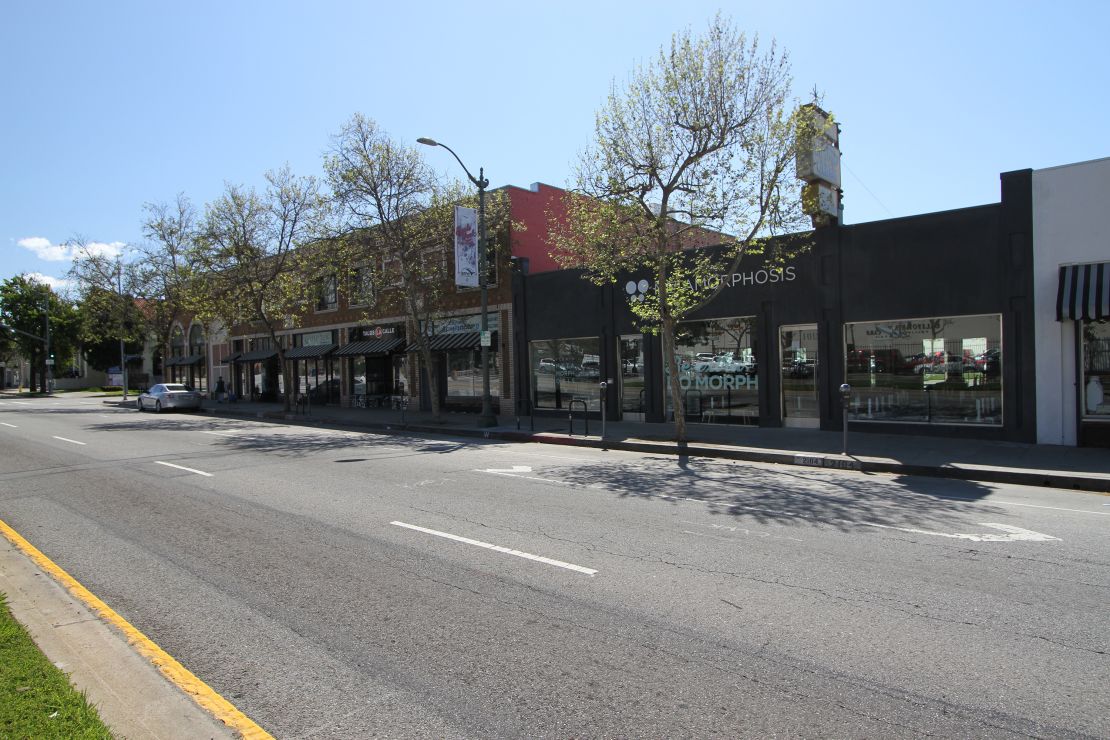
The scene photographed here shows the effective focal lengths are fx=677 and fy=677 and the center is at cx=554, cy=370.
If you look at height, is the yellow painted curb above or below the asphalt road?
above

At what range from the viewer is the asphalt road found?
3.59 metres

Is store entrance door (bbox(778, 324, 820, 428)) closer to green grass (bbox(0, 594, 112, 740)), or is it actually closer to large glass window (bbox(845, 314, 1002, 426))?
large glass window (bbox(845, 314, 1002, 426))

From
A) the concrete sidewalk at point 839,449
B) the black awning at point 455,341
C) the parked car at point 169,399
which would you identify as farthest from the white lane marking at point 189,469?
the parked car at point 169,399

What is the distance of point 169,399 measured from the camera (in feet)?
104

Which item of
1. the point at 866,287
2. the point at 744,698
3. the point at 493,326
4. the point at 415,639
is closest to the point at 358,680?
the point at 415,639

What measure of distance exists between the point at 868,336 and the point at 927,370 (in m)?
1.47

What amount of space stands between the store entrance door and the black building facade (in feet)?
0.08

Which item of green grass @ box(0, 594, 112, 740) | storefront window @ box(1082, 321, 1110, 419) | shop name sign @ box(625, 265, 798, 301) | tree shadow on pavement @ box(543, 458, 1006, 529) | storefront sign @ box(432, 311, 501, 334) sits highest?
shop name sign @ box(625, 265, 798, 301)

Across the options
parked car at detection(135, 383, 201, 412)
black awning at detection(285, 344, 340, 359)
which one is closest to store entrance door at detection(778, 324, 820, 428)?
black awning at detection(285, 344, 340, 359)

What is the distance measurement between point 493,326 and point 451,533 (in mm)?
17537

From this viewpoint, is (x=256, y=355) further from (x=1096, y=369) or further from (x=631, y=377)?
(x=1096, y=369)

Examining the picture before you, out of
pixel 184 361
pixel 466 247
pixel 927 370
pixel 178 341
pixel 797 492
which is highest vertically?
pixel 466 247

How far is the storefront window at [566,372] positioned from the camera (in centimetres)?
2108

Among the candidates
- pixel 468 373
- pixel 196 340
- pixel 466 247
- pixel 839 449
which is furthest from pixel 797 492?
pixel 196 340
